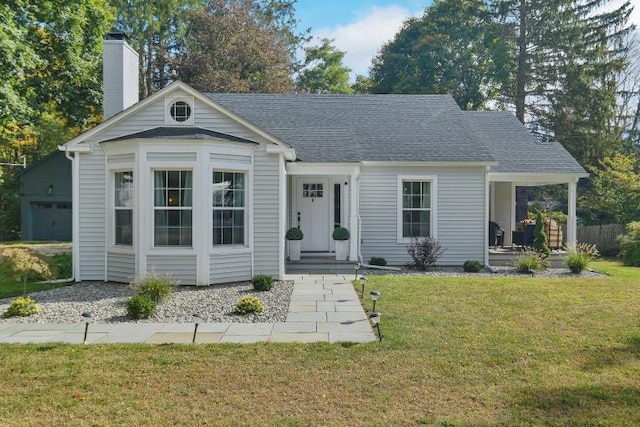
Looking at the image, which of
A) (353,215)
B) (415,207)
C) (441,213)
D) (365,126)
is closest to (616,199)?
(441,213)

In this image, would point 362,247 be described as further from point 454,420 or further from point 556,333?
point 454,420

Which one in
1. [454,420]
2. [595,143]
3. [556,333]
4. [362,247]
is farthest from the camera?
[595,143]

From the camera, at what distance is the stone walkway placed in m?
6.19

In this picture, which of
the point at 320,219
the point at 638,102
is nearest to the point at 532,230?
the point at 320,219

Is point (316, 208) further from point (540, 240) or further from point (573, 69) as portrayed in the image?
point (573, 69)

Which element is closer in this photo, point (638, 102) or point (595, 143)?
point (595, 143)

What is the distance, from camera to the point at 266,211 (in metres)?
10.7

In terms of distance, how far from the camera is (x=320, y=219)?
14109mm

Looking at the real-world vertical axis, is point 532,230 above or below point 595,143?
below

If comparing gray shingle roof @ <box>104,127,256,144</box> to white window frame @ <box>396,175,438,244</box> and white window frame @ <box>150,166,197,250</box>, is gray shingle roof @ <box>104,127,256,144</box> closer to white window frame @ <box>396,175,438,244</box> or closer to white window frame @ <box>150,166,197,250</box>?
white window frame @ <box>150,166,197,250</box>

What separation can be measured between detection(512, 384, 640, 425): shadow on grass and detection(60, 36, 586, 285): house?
711 centimetres

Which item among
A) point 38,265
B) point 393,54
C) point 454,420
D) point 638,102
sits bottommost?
point 454,420

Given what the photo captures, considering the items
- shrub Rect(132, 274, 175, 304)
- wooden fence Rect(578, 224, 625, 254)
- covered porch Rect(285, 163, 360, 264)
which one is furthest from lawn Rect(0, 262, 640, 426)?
wooden fence Rect(578, 224, 625, 254)

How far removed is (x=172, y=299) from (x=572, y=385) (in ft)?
21.7
